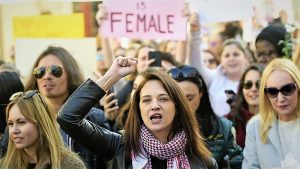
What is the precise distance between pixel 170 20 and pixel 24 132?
2514mm

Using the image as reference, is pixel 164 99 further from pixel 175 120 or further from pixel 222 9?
pixel 222 9

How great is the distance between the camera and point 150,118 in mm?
3664

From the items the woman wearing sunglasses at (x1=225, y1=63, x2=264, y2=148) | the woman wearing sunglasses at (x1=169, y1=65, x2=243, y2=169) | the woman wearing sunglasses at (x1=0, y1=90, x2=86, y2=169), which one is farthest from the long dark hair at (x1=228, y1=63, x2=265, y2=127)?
the woman wearing sunglasses at (x1=0, y1=90, x2=86, y2=169)

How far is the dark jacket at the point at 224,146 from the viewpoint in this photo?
4684 mm

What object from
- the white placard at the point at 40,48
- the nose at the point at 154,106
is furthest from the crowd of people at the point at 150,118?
the white placard at the point at 40,48

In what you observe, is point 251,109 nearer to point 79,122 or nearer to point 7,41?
point 79,122

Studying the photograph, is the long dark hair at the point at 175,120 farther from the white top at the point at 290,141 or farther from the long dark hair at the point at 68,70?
the long dark hair at the point at 68,70

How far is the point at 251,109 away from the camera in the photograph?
5.45m

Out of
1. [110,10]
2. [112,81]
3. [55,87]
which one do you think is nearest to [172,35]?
[110,10]

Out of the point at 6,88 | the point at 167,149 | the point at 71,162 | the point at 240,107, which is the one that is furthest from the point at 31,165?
the point at 240,107

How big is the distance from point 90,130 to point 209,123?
1.48m

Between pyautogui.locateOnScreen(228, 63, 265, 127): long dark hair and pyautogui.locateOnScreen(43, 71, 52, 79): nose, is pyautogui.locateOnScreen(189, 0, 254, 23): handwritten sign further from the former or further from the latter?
pyautogui.locateOnScreen(43, 71, 52, 79): nose

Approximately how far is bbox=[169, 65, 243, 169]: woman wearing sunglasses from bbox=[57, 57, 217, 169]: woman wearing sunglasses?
36.3 inches

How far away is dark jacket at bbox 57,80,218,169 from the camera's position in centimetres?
352
